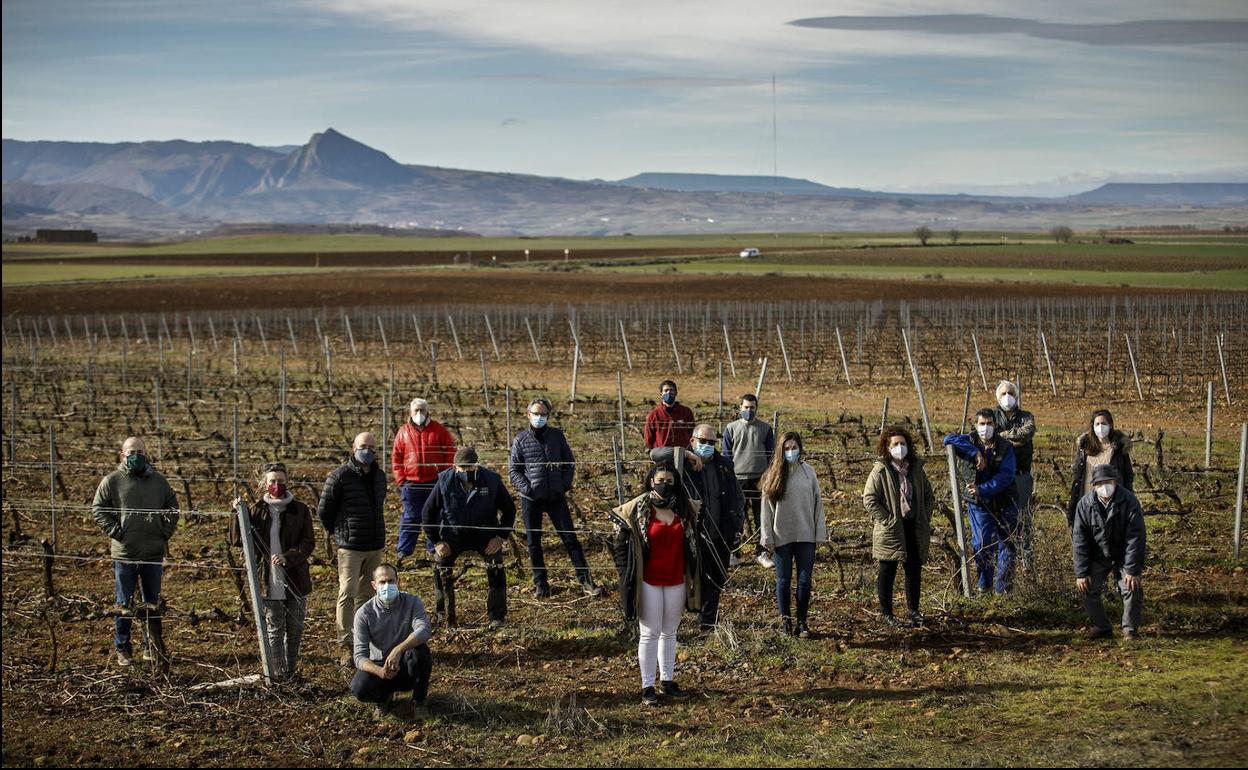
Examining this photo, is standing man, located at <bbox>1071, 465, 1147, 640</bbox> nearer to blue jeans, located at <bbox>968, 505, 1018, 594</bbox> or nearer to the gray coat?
the gray coat

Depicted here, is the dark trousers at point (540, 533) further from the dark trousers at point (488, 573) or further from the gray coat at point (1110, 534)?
the gray coat at point (1110, 534)

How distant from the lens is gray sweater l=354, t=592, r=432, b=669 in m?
8.12

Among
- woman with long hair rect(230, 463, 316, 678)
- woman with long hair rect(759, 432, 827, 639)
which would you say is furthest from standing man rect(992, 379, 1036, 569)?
woman with long hair rect(230, 463, 316, 678)

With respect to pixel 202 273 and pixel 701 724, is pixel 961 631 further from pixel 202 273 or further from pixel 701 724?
pixel 202 273

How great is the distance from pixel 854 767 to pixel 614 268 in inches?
3724

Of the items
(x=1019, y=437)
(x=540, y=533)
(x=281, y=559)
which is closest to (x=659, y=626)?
(x=281, y=559)

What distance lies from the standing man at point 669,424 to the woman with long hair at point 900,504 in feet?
9.74

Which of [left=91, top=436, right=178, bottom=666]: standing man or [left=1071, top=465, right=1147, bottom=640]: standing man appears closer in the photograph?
[left=1071, top=465, right=1147, bottom=640]: standing man

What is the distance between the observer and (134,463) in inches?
373

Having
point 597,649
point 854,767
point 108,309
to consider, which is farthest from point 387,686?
point 108,309

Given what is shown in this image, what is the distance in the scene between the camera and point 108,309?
64.2m

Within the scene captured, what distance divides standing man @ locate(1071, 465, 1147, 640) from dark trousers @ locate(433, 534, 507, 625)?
4.48m

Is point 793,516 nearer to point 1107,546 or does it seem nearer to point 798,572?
point 798,572

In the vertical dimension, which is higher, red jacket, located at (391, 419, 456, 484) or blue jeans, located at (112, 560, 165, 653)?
red jacket, located at (391, 419, 456, 484)
